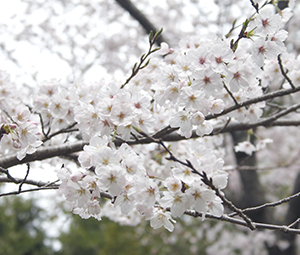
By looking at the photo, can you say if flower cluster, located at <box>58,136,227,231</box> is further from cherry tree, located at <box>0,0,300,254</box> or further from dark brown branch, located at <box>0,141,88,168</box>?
dark brown branch, located at <box>0,141,88,168</box>

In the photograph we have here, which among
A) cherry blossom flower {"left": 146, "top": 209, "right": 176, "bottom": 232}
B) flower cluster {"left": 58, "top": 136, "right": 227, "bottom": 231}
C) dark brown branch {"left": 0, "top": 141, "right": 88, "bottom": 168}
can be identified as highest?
flower cluster {"left": 58, "top": 136, "right": 227, "bottom": 231}

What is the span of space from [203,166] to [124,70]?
5460mm

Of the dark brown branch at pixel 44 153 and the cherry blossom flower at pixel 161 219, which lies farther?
the dark brown branch at pixel 44 153

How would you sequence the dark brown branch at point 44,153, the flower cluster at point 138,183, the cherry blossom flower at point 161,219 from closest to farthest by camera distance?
1. the flower cluster at point 138,183
2. the cherry blossom flower at point 161,219
3. the dark brown branch at point 44,153

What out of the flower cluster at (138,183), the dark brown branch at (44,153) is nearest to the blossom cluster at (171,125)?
the flower cluster at (138,183)

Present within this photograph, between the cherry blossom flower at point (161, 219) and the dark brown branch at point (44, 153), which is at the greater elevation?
the cherry blossom flower at point (161, 219)

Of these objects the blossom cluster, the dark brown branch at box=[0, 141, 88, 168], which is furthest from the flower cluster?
the dark brown branch at box=[0, 141, 88, 168]

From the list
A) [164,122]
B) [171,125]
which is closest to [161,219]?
[171,125]

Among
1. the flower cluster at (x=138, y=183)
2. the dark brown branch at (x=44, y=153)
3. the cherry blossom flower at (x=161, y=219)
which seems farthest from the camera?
the dark brown branch at (x=44, y=153)

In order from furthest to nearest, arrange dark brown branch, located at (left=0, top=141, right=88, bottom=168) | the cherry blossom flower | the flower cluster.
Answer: dark brown branch, located at (left=0, top=141, right=88, bottom=168)
the cherry blossom flower
the flower cluster

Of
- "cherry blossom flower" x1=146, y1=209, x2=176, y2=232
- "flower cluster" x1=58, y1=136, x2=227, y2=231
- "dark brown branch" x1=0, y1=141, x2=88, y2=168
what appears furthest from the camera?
"dark brown branch" x1=0, y1=141, x2=88, y2=168

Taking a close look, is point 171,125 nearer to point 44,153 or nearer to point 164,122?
point 44,153

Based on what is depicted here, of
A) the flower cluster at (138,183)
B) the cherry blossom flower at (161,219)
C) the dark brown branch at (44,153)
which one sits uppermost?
the flower cluster at (138,183)

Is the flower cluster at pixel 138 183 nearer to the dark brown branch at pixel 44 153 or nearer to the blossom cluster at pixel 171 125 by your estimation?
the blossom cluster at pixel 171 125
